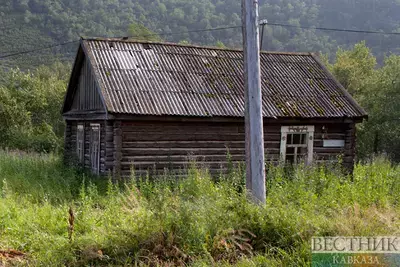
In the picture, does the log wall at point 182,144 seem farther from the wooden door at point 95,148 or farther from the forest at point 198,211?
the wooden door at point 95,148

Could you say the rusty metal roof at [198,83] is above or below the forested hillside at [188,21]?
below

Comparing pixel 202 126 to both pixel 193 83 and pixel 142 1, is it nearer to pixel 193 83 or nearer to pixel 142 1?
pixel 193 83

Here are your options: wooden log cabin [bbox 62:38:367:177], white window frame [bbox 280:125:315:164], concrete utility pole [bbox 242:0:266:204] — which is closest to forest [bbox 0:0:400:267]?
concrete utility pole [bbox 242:0:266:204]

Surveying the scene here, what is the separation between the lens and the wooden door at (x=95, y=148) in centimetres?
1336

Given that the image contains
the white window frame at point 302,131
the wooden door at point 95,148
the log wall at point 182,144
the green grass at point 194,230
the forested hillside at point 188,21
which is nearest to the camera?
the green grass at point 194,230

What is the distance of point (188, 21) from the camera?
7994cm

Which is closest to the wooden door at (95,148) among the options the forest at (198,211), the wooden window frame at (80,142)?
the forest at (198,211)

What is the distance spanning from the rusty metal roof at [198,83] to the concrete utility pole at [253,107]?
4801 millimetres

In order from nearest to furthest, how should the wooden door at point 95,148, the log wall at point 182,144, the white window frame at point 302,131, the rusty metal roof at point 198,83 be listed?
the log wall at point 182,144 → the rusty metal roof at point 198,83 → the wooden door at point 95,148 → the white window frame at point 302,131

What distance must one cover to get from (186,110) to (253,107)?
505cm

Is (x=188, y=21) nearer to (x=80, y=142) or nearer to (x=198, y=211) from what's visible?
(x=80, y=142)

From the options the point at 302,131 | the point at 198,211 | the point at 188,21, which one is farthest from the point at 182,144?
the point at 188,21

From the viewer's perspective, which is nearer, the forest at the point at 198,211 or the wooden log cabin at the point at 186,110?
the forest at the point at 198,211

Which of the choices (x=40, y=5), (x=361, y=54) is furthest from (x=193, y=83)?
(x=40, y=5)
